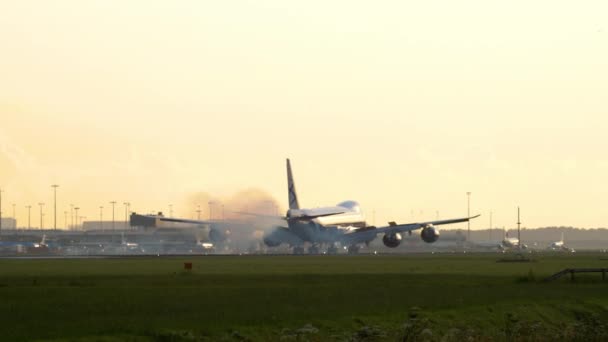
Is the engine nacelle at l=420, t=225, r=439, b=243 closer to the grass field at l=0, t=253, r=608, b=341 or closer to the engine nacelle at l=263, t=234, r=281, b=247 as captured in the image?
the engine nacelle at l=263, t=234, r=281, b=247

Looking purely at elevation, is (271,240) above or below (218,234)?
below

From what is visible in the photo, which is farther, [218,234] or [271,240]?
[271,240]

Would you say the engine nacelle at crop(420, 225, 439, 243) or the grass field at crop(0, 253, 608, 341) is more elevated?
the engine nacelle at crop(420, 225, 439, 243)

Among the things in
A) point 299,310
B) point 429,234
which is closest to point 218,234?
point 429,234

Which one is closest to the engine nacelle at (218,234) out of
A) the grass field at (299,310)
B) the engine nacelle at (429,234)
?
the engine nacelle at (429,234)

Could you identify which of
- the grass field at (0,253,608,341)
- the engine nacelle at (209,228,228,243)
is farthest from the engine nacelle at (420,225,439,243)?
the grass field at (0,253,608,341)

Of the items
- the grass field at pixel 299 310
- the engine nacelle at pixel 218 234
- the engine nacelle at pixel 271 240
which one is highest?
the engine nacelle at pixel 218 234

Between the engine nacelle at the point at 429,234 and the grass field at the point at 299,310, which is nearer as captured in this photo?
the grass field at the point at 299,310

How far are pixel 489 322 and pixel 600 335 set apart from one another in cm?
540

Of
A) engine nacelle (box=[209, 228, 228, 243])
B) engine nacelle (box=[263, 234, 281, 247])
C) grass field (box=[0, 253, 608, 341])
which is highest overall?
engine nacelle (box=[209, 228, 228, 243])

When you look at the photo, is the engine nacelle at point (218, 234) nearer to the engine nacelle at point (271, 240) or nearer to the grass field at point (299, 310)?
the engine nacelle at point (271, 240)

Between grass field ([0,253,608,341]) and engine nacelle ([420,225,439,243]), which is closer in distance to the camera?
grass field ([0,253,608,341])

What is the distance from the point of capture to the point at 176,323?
46719 millimetres

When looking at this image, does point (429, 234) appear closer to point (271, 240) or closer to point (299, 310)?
point (271, 240)
